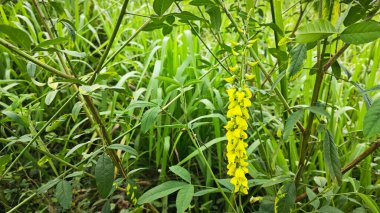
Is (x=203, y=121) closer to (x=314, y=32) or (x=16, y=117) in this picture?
(x=16, y=117)

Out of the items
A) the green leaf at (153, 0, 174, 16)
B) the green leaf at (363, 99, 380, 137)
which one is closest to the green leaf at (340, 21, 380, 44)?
the green leaf at (363, 99, 380, 137)

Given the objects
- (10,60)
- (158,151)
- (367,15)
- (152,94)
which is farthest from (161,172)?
(10,60)

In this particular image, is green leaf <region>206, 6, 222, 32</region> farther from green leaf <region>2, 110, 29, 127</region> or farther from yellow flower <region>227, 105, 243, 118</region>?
green leaf <region>2, 110, 29, 127</region>

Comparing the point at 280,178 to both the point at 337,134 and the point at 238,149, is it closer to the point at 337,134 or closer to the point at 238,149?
the point at 238,149

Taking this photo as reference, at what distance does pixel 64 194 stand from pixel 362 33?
0.77 m

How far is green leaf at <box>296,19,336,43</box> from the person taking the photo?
0.61 m

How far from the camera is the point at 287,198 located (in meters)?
0.95

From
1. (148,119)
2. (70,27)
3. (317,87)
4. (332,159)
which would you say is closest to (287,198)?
(332,159)

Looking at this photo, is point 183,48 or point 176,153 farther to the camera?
point 183,48

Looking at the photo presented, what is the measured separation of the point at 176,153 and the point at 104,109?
17.8 inches

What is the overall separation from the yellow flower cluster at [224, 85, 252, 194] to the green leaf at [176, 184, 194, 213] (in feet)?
0.35

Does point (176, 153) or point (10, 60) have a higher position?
point (10, 60)

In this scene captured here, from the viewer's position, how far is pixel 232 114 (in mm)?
784

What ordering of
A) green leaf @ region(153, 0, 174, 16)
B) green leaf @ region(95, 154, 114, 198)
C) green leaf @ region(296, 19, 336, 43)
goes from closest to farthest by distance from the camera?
green leaf @ region(296, 19, 336, 43)
green leaf @ region(153, 0, 174, 16)
green leaf @ region(95, 154, 114, 198)
